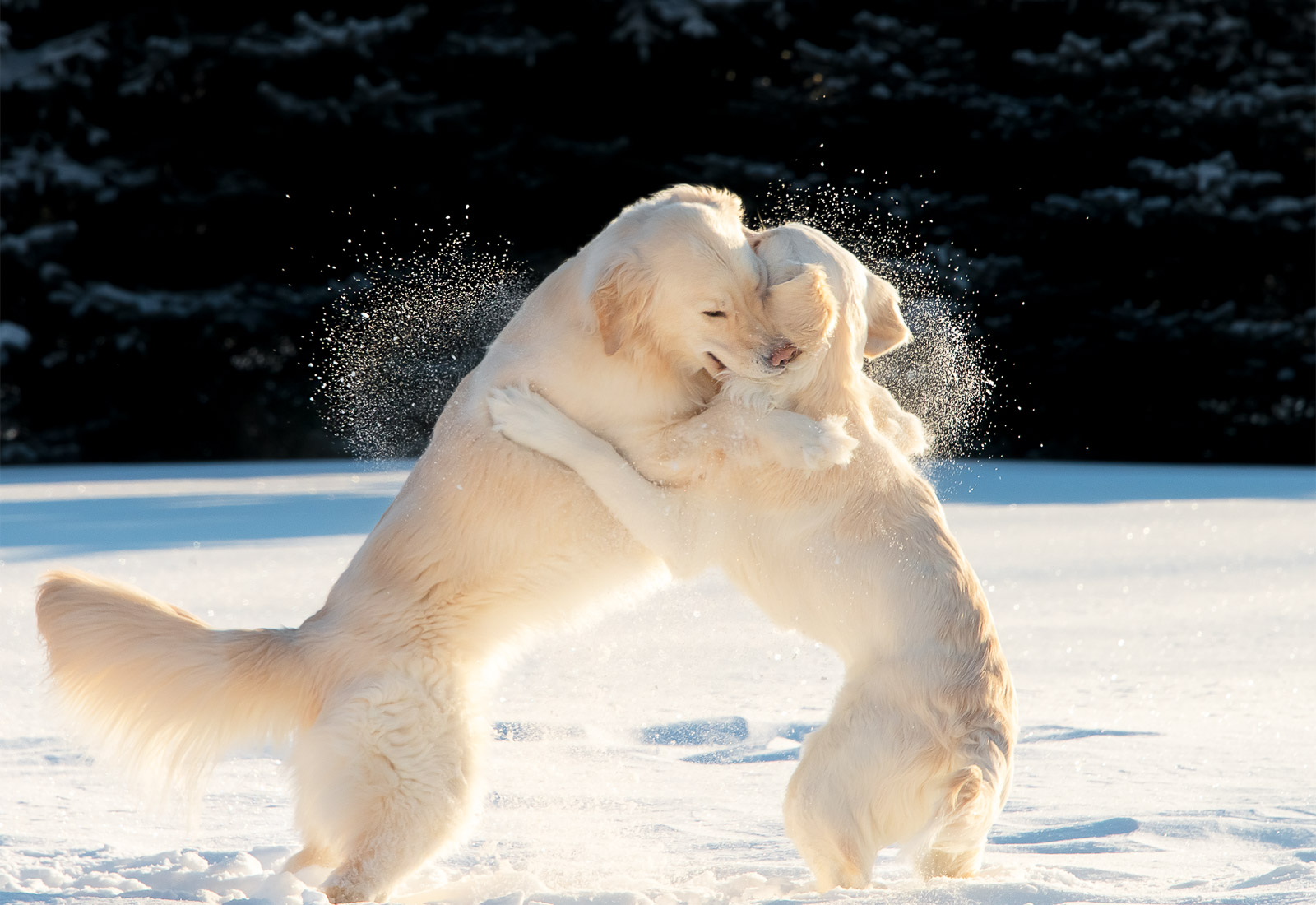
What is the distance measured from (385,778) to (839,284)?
160 cm

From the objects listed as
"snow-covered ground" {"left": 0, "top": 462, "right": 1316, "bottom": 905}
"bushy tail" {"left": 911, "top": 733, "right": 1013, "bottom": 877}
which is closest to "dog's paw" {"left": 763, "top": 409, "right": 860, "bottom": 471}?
"bushy tail" {"left": 911, "top": 733, "right": 1013, "bottom": 877}

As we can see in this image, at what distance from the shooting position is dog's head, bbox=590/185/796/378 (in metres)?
3.03

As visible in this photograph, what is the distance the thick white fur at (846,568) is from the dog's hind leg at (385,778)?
0.64 metres

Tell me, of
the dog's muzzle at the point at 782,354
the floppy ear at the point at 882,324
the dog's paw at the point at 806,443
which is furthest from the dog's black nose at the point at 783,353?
the floppy ear at the point at 882,324

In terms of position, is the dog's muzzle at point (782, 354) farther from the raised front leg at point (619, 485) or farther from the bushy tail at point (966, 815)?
the bushy tail at point (966, 815)

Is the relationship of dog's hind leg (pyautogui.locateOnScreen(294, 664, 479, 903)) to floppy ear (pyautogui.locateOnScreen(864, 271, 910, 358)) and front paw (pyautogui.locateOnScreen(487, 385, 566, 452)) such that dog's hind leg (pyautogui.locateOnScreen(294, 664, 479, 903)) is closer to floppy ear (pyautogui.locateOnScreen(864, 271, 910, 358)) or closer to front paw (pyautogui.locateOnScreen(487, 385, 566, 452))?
front paw (pyautogui.locateOnScreen(487, 385, 566, 452))

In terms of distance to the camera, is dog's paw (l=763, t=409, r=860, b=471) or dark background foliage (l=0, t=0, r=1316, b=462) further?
dark background foliage (l=0, t=0, r=1316, b=462)

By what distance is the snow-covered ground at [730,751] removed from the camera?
2.80 metres

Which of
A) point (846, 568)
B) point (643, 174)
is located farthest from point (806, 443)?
point (643, 174)

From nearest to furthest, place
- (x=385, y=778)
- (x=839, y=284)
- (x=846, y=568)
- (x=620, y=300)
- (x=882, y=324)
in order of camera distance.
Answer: (x=385, y=778), (x=846, y=568), (x=620, y=300), (x=839, y=284), (x=882, y=324)

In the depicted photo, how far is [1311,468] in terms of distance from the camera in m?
12.6

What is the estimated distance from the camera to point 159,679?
2.89 meters

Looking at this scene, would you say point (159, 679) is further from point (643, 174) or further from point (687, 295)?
point (643, 174)

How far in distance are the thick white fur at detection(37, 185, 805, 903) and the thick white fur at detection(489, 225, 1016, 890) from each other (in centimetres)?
8
